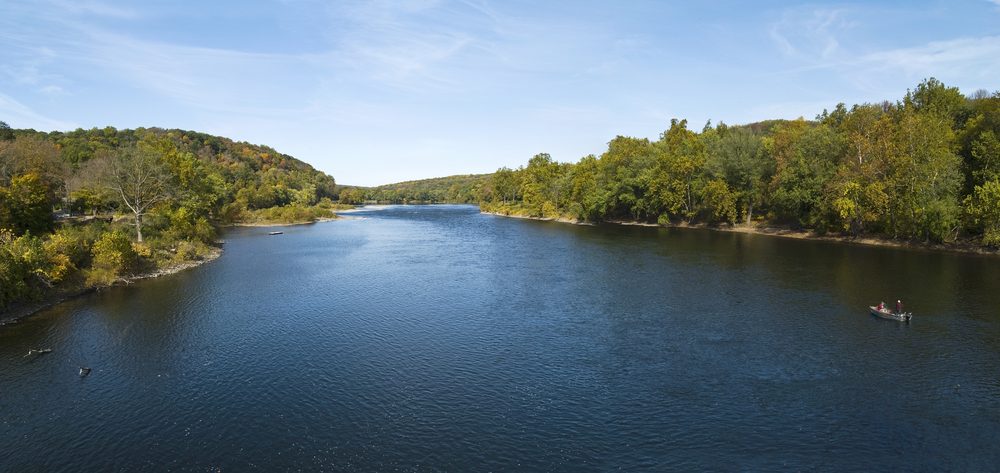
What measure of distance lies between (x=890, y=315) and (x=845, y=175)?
53.3 meters

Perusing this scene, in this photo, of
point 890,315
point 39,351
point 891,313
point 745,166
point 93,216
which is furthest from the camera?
point 745,166

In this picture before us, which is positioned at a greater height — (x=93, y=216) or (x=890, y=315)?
(x=93, y=216)

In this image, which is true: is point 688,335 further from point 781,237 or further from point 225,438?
point 781,237

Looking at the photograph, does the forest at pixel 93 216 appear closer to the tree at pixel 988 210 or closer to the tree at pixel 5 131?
the tree at pixel 5 131

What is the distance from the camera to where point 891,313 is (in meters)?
39.1

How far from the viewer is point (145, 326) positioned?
128ft

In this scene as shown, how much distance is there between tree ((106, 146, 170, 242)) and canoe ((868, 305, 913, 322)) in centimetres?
8283

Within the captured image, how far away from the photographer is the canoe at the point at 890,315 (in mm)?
38381

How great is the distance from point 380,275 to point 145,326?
83.3 ft

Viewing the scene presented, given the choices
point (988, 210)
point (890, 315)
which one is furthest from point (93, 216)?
point (988, 210)

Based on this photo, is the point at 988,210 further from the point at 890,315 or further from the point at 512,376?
the point at 512,376

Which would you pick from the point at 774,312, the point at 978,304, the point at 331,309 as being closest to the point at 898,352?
the point at 774,312

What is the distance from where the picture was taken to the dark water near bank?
21500mm

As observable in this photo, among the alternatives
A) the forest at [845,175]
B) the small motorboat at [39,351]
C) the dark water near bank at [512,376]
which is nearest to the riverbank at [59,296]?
the dark water near bank at [512,376]
